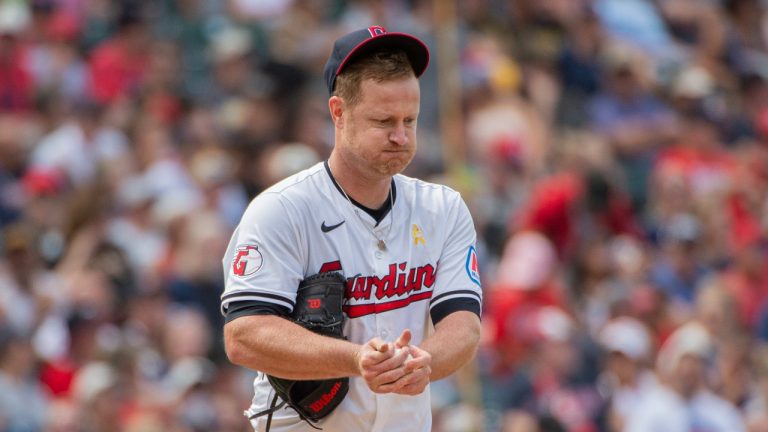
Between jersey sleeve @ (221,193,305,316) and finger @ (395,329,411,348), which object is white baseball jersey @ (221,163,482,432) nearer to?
jersey sleeve @ (221,193,305,316)

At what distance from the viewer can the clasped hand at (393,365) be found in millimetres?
3768

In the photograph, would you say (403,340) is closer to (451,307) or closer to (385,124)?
(451,307)

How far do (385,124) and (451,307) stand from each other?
2.10 ft

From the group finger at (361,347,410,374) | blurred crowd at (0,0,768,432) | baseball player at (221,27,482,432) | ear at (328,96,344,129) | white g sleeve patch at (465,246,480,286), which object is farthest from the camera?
blurred crowd at (0,0,768,432)

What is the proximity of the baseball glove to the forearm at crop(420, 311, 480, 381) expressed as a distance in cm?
28

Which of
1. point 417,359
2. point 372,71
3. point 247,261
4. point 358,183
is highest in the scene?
point 372,71

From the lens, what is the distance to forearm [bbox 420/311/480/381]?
409 cm

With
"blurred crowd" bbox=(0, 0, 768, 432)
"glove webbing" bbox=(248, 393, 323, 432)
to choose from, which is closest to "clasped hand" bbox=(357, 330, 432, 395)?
"glove webbing" bbox=(248, 393, 323, 432)

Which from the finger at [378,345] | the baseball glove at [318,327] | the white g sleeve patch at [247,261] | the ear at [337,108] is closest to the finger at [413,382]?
the finger at [378,345]

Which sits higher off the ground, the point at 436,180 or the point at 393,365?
the point at 393,365

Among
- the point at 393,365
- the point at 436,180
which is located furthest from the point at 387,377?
the point at 436,180

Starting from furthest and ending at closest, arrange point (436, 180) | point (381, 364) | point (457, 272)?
point (436, 180)
point (457, 272)
point (381, 364)

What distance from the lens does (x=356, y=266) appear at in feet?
14.0

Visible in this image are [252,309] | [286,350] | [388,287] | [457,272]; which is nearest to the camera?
[286,350]
